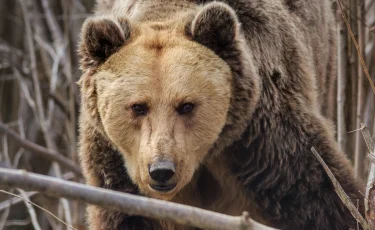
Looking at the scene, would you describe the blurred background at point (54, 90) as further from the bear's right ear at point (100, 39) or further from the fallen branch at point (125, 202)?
the fallen branch at point (125, 202)

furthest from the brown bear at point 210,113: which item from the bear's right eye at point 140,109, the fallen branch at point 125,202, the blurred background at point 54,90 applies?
the fallen branch at point 125,202

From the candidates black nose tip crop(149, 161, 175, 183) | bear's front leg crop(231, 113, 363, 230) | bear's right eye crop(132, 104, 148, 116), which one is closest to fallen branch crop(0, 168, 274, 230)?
black nose tip crop(149, 161, 175, 183)

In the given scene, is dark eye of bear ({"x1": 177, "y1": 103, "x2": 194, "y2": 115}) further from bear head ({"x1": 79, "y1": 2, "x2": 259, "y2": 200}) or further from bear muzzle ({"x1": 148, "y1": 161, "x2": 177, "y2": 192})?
bear muzzle ({"x1": 148, "y1": 161, "x2": 177, "y2": 192})

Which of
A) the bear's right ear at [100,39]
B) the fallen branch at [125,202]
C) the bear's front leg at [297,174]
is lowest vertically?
the bear's front leg at [297,174]

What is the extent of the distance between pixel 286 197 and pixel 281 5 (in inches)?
47.3

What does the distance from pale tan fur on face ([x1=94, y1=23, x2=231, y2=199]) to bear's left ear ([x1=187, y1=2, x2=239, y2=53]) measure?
0.05m

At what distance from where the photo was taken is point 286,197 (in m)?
4.38

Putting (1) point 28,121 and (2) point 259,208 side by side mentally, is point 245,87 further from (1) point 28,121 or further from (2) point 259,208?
(1) point 28,121

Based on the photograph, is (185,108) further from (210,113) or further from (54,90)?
(54,90)

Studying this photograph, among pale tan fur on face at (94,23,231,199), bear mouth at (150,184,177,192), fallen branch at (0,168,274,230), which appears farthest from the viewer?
pale tan fur on face at (94,23,231,199)

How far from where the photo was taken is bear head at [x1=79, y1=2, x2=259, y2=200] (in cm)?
384

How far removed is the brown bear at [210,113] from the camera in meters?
3.90

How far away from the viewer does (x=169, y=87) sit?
387 cm

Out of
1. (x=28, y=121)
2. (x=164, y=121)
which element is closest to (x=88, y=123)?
(x=164, y=121)
